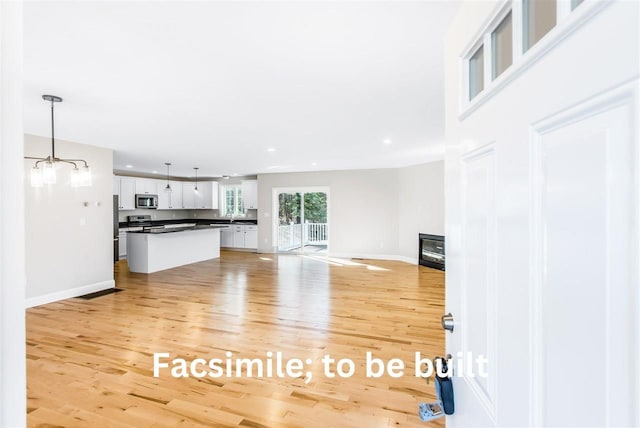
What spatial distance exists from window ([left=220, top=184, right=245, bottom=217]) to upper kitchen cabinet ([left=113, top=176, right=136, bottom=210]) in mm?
2724

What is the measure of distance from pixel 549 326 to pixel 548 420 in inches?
6.1

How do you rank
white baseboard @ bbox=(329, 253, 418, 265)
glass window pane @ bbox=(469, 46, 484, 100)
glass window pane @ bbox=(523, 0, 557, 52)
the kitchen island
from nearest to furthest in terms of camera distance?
1. glass window pane @ bbox=(523, 0, 557, 52)
2. glass window pane @ bbox=(469, 46, 484, 100)
3. the kitchen island
4. white baseboard @ bbox=(329, 253, 418, 265)

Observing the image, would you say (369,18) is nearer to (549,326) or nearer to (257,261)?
(549,326)

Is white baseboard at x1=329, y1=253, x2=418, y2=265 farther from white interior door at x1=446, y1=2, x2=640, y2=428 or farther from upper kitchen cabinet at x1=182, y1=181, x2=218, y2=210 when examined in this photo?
white interior door at x1=446, y1=2, x2=640, y2=428

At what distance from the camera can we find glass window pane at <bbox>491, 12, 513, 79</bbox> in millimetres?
729

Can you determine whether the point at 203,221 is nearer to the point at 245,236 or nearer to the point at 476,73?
the point at 245,236

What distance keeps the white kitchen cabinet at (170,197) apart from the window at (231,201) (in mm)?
1276

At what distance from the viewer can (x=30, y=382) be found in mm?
2539

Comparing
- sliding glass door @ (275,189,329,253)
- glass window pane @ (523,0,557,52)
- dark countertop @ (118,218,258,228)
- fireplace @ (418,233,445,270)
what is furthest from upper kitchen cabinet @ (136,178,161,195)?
glass window pane @ (523,0,557,52)

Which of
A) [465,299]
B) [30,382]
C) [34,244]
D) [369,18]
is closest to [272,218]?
[34,244]

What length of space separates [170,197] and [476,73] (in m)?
10.2

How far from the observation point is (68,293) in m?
4.79

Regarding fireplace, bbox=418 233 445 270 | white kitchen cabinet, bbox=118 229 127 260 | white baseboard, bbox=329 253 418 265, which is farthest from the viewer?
white kitchen cabinet, bbox=118 229 127 260

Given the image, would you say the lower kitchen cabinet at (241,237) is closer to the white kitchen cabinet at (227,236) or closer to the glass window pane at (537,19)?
the white kitchen cabinet at (227,236)
